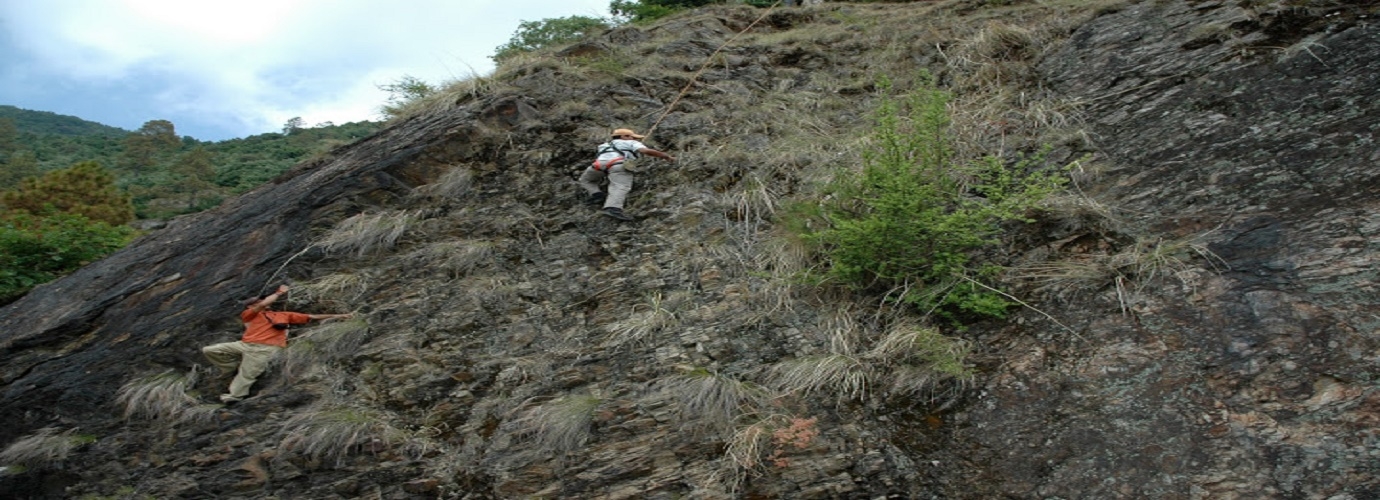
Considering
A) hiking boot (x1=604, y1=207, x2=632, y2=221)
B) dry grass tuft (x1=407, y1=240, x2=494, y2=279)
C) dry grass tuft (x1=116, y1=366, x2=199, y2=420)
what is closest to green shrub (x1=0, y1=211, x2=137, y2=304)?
dry grass tuft (x1=116, y1=366, x2=199, y2=420)

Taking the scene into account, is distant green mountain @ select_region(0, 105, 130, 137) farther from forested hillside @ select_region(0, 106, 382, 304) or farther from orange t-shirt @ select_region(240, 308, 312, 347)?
orange t-shirt @ select_region(240, 308, 312, 347)

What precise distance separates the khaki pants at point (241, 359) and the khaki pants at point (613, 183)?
3.01 metres

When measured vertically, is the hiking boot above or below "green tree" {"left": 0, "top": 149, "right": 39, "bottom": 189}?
below

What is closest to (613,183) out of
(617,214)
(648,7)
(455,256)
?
(617,214)

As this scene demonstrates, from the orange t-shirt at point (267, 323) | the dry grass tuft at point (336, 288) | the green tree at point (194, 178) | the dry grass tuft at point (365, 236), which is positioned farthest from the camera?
the green tree at point (194, 178)

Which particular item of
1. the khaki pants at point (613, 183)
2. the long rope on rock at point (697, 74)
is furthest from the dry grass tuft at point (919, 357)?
the long rope on rock at point (697, 74)

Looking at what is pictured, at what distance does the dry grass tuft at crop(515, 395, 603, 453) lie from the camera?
4809 millimetres

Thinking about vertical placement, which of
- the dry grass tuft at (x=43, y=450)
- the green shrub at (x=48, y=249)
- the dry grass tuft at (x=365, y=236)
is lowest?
the dry grass tuft at (x=43, y=450)

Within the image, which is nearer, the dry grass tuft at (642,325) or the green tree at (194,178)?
the dry grass tuft at (642,325)

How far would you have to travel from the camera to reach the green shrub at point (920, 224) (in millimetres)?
4883

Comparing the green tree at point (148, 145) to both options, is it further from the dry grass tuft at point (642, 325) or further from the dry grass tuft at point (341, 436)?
the dry grass tuft at point (642, 325)

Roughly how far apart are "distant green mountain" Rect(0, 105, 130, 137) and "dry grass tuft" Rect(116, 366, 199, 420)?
216ft

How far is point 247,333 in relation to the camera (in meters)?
6.07

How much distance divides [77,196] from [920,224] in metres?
21.2
